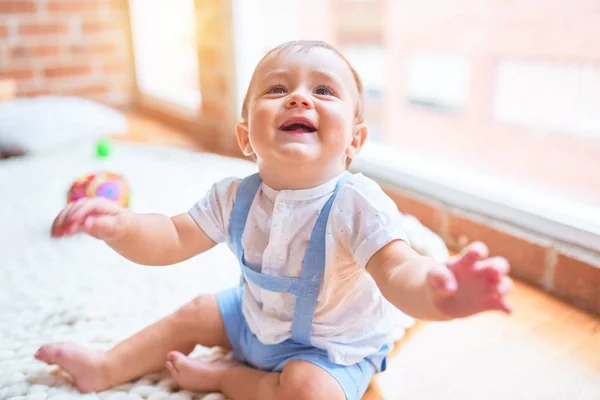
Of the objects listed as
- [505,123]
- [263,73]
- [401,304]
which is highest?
[263,73]

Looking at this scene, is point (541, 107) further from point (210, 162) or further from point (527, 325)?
point (527, 325)

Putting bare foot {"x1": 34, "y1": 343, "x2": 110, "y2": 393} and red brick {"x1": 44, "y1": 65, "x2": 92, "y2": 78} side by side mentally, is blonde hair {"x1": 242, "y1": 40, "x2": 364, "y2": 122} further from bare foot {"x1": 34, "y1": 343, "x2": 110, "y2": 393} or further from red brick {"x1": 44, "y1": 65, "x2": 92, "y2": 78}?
red brick {"x1": 44, "y1": 65, "x2": 92, "y2": 78}

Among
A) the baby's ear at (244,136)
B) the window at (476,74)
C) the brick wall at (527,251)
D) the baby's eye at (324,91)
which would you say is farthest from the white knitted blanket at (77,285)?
the window at (476,74)

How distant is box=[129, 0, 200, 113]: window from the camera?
263cm

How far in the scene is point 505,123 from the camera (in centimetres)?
319

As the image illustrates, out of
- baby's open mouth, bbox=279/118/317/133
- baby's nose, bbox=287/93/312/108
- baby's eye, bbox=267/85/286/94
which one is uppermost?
baby's eye, bbox=267/85/286/94

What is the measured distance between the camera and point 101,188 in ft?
4.28

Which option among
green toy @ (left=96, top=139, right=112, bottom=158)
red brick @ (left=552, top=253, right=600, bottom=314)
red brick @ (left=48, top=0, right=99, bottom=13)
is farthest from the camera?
red brick @ (left=48, top=0, right=99, bottom=13)

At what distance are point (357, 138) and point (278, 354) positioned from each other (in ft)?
1.02

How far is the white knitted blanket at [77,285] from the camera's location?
80 centimetres

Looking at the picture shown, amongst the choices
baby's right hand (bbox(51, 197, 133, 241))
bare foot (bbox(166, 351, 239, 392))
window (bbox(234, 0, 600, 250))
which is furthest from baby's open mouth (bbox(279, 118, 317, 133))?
window (bbox(234, 0, 600, 250))

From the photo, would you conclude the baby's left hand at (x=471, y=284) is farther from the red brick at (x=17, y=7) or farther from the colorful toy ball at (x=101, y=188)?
the red brick at (x=17, y=7)

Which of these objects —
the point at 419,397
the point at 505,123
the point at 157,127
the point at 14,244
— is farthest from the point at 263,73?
the point at 505,123

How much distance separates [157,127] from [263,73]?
6.05 feet
